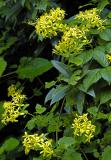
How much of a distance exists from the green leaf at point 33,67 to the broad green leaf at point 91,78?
544mm

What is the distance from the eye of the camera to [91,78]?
178 centimetres

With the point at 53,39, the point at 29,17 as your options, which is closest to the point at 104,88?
the point at 53,39

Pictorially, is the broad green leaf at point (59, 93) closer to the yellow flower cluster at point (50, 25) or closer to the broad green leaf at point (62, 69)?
the broad green leaf at point (62, 69)

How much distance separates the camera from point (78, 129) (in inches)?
67.6

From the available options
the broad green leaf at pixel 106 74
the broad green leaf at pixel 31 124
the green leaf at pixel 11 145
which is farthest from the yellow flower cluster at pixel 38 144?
the green leaf at pixel 11 145

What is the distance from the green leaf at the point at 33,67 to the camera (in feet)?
7.70

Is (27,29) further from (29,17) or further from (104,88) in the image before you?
(104,88)

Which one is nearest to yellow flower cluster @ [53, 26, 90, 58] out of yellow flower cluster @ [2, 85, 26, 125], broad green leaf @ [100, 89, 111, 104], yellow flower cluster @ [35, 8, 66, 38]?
yellow flower cluster @ [35, 8, 66, 38]

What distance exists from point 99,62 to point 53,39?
55 centimetres

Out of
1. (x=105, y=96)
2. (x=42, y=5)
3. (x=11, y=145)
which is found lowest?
(x=11, y=145)

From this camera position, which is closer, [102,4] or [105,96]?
[105,96]

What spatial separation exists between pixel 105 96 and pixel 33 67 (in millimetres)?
703

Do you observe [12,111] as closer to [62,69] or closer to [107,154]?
[62,69]

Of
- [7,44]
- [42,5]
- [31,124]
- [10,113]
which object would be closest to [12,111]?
[10,113]
